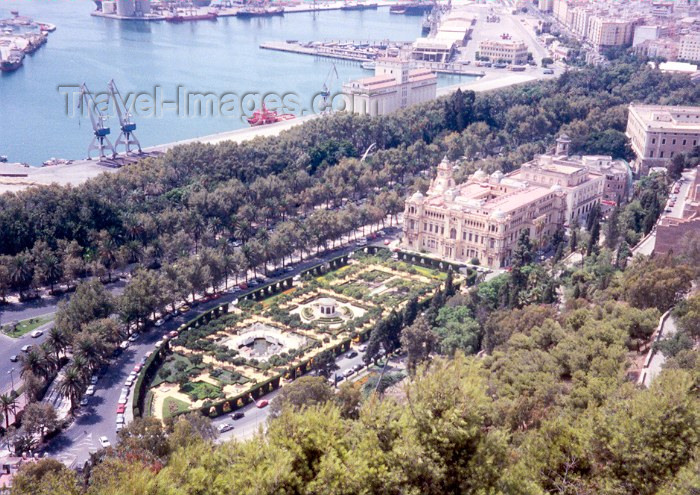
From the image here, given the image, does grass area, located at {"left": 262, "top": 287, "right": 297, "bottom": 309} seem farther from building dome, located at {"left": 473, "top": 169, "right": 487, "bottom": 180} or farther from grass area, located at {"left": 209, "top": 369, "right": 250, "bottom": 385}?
building dome, located at {"left": 473, "top": 169, "right": 487, "bottom": 180}

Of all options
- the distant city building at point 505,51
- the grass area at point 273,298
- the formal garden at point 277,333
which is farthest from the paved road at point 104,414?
the distant city building at point 505,51

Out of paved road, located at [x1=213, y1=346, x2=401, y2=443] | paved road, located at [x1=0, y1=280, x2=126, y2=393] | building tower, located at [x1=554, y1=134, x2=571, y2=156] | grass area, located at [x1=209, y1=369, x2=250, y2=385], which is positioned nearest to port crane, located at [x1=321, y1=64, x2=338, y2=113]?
building tower, located at [x1=554, y1=134, x2=571, y2=156]

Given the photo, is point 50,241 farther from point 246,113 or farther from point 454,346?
point 246,113

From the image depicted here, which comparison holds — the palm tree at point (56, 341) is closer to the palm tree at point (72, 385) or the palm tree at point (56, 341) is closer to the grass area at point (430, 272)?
the palm tree at point (72, 385)

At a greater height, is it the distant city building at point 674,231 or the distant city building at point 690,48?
the distant city building at point 690,48

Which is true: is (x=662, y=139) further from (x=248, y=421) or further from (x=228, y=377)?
(x=248, y=421)

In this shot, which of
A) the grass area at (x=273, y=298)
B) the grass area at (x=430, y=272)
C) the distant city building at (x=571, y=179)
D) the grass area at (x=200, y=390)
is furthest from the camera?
the distant city building at (x=571, y=179)

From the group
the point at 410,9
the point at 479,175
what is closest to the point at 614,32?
the point at 410,9
